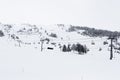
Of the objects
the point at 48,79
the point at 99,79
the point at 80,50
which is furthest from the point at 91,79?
the point at 80,50

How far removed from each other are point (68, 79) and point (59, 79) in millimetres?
751

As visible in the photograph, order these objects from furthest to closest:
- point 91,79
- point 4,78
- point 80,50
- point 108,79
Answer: point 80,50
point 108,79
point 91,79
point 4,78

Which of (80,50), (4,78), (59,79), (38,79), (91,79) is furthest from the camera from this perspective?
(80,50)

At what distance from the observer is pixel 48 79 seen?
557 inches

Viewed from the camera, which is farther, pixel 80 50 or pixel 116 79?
pixel 80 50

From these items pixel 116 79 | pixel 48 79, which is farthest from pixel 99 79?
pixel 48 79

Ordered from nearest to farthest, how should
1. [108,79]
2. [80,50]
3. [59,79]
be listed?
[59,79]
[108,79]
[80,50]

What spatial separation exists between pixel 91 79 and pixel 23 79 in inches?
235

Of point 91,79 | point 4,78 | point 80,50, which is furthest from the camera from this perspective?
point 80,50

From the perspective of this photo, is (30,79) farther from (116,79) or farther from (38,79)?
(116,79)

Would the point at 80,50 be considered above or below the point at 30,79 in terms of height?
below

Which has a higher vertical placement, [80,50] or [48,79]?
[48,79]

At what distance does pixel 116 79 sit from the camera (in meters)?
18.0

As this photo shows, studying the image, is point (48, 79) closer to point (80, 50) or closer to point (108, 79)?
point (108, 79)
